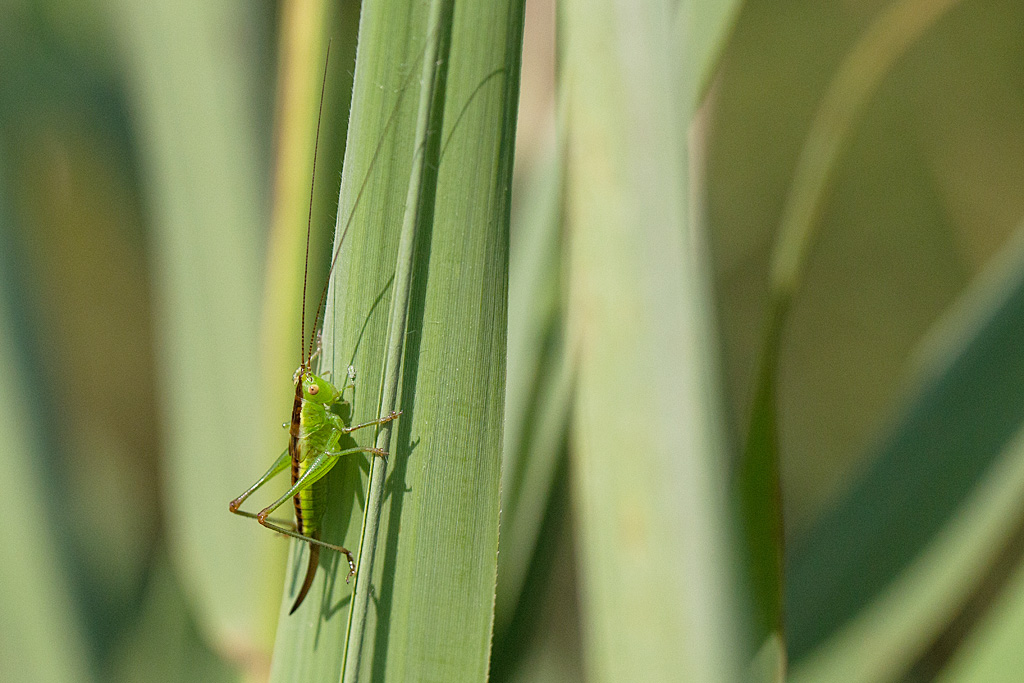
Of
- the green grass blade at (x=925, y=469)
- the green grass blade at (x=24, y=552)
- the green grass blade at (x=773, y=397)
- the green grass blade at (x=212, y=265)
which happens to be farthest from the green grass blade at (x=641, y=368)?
the green grass blade at (x=24, y=552)

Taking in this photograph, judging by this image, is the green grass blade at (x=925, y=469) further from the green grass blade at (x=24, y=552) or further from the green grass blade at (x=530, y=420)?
the green grass blade at (x=24, y=552)

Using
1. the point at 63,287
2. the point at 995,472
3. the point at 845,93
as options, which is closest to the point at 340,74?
the point at 845,93

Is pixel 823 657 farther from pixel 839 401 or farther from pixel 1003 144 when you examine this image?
pixel 1003 144

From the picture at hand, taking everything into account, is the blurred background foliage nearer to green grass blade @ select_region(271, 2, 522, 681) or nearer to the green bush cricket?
the green bush cricket

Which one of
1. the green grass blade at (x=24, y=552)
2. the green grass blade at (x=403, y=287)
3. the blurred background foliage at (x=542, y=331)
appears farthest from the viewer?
the green grass blade at (x=24, y=552)

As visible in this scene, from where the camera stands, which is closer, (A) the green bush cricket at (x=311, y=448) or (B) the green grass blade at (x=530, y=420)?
(A) the green bush cricket at (x=311, y=448)

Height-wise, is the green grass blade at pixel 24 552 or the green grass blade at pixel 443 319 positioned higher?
the green grass blade at pixel 443 319

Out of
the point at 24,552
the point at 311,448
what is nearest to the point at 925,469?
the point at 311,448
